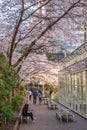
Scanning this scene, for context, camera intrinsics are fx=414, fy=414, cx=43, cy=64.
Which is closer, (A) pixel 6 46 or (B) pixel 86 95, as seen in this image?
(A) pixel 6 46

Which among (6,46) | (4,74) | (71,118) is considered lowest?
(71,118)

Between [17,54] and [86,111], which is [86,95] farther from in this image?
[17,54]

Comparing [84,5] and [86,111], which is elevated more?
[84,5]

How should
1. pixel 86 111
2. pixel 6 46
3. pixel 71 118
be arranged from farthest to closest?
pixel 86 111
pixel 71 118
pixel 6 46

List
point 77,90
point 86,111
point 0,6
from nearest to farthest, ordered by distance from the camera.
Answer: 1. point 0,6
2. point 86,111
3. point 77,90

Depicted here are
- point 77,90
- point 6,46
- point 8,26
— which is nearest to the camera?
point 8,26

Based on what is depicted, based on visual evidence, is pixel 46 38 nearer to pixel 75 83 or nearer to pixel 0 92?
pixel 0 92

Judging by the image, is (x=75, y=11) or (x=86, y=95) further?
(x=86, y=95)

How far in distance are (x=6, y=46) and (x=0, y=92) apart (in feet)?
28.2

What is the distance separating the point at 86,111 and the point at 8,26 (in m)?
9.77

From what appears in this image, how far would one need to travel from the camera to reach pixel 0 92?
11781 millimetres

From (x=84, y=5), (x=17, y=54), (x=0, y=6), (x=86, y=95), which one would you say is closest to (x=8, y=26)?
(x=0, y=6)

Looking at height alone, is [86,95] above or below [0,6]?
below

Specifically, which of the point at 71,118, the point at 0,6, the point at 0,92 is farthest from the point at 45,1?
the point at 71,118
